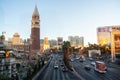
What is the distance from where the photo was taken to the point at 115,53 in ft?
430

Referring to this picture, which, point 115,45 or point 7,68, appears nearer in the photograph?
point 7,68

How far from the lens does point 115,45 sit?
131875 mm

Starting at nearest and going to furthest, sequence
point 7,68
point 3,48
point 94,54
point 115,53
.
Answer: point 7,68, point 3,48, point 115,53, point 94,54

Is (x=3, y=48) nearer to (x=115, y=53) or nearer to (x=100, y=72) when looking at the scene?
(x=100, y=72)

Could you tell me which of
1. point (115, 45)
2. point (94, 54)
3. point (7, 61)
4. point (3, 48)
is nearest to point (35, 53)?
point (94, 54)

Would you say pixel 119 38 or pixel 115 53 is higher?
pixel 119 38

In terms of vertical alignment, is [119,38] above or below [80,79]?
above

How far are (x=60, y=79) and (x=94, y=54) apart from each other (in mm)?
133205

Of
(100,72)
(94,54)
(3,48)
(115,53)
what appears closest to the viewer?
(100,72)

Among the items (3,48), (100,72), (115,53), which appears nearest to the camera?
(100,72)

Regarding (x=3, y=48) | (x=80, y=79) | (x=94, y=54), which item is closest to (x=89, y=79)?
(x=80, y=79)

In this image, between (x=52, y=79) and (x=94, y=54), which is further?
(x=94, y=54)

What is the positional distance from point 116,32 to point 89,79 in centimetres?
7944

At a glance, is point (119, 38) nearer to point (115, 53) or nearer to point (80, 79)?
point (115, 53)
